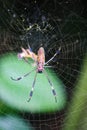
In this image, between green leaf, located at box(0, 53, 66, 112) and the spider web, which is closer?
green leaf, located at box(0, 53, 66, 112)

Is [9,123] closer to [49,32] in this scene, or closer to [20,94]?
[20,94]

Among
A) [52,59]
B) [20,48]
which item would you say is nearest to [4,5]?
[20,48]

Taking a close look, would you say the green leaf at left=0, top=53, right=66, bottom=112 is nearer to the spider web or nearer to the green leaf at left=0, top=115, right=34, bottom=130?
the green leaf at left=0, top=115, right=34, bottom=130

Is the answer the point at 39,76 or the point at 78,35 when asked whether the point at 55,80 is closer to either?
the point at 39,76

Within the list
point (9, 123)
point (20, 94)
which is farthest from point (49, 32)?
point (9, 123)

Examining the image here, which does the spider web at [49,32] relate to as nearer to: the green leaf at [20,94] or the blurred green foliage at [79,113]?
the green leaf at [20,94]

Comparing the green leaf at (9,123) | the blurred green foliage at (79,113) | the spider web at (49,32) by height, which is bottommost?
the green leaf at (9,123)

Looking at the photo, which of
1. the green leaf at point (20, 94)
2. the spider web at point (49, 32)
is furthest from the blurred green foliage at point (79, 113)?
the spider web at point (49, 32)

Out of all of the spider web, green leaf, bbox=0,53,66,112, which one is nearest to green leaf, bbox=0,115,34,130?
green leaf, bbox=0,53,66,112
